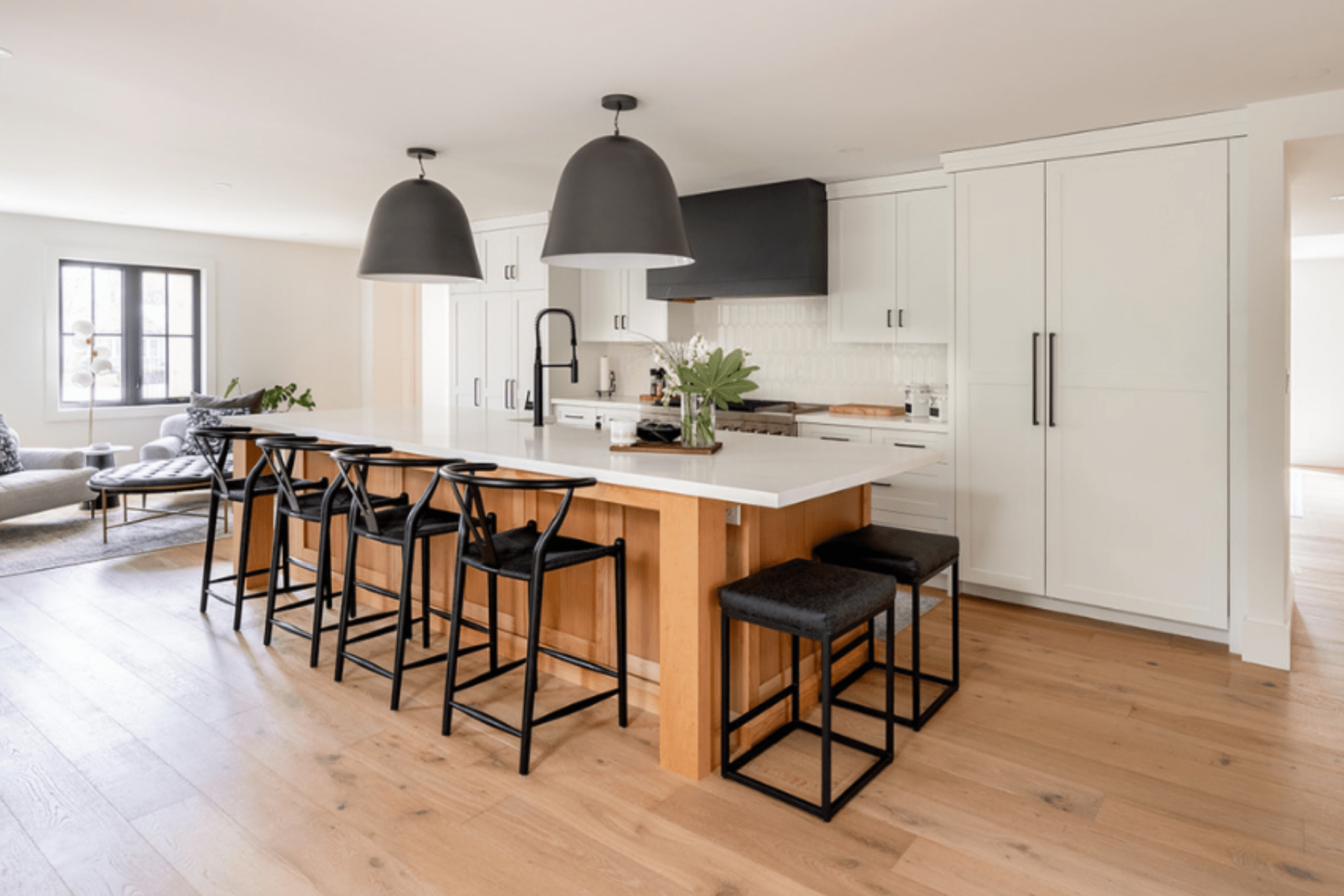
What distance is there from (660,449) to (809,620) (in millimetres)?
1031

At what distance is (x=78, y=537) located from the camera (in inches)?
222

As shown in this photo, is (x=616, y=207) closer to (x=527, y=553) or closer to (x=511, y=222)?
(x=527, y=553)

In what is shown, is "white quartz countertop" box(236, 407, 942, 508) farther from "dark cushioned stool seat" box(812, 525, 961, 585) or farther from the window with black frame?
the window with black frame

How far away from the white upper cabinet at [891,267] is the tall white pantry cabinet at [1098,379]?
1.30 feet

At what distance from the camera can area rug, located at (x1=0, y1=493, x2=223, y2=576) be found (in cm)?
506

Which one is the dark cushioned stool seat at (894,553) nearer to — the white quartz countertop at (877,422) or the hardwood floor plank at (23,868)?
the white quartz countertop at (877,422)

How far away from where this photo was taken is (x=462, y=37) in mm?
2869

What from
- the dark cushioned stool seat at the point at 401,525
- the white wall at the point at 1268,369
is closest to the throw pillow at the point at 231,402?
the dark cushioned stool seat at the point at 401,525

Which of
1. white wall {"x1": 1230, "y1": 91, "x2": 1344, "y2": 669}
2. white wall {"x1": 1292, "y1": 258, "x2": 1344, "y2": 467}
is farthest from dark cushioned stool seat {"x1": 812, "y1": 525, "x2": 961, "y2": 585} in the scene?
white wall {"x1": 1292, "y1": 258, "x2": 1344, "y2": 467}

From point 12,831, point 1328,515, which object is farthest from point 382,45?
point 1328,515

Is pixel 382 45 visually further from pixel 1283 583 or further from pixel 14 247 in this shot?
pixel 14 247

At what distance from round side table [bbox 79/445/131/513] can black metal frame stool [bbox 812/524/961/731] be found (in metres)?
5.83

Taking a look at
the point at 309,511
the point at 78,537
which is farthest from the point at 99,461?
the point at 309,511

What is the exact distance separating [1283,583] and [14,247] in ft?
28.9
